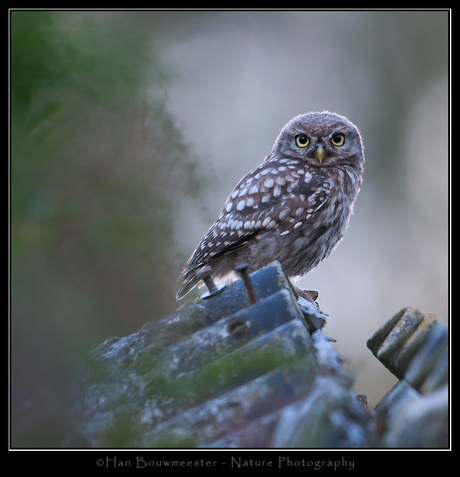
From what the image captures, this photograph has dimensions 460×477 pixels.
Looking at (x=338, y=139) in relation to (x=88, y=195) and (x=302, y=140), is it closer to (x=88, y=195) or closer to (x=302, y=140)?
(x=302, y=140)

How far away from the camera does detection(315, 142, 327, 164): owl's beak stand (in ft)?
15.9

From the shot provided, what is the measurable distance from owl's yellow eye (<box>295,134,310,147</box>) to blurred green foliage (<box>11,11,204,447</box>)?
3147 mm

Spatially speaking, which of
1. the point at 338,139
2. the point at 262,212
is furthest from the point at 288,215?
the point at 338,139

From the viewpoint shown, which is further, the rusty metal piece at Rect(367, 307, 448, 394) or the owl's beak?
the owl's beak

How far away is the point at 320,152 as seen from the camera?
15.9 ft

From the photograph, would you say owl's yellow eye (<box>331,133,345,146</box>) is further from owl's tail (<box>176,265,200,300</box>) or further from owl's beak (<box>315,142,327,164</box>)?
owl's tail (<box>176,265,200,300</box>)

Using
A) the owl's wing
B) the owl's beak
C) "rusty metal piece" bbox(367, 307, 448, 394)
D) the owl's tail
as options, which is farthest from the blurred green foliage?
the owl's beak

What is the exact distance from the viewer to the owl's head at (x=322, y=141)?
4945mm

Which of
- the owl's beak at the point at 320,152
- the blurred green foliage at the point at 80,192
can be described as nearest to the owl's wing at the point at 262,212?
the owl's beak at the point at 320,152

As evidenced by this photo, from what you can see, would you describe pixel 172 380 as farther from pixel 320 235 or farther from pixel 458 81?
pixel 320 235

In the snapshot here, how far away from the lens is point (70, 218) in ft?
5.21

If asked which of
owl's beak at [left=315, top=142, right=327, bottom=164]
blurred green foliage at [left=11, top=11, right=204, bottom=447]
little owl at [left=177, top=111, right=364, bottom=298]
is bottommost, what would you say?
blurred green foliage at [left=11, top=11, right=204, bottom=447]

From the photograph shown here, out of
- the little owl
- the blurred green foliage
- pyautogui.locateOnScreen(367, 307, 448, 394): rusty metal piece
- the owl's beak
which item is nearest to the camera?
the blurred green foliage

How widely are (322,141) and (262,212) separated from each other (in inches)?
36.6
